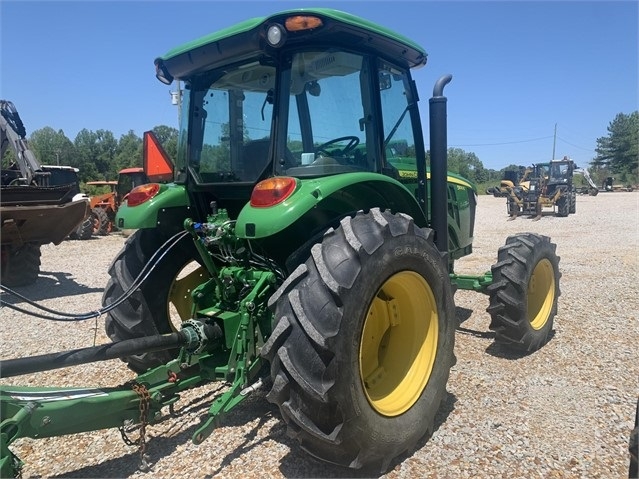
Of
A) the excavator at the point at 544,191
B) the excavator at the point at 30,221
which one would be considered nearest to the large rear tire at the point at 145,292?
the excavator at the point at 30,221

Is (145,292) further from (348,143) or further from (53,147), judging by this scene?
(53,147)

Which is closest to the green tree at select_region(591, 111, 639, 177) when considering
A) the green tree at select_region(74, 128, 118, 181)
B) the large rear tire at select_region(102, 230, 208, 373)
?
the green tree at select_region(74, 128, 118, 181)

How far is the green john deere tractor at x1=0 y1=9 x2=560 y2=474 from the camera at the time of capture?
2.42 metres

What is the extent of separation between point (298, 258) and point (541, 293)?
3.04 metres

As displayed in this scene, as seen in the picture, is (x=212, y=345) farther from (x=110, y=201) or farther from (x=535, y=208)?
(x=535, y=208)

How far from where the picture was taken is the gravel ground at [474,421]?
2.71 meters

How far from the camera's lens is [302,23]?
2.75 metres

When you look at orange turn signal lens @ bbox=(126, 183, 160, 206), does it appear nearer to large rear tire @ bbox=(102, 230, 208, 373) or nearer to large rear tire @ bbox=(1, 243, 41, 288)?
large rear tire @ bbox=(102, 230, 208, 373)

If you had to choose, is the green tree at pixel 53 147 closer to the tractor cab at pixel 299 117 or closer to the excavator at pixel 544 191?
the excavator at pixel 544 191

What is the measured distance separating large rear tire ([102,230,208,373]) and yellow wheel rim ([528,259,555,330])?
3.18 metres

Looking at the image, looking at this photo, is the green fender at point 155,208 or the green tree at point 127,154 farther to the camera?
the green tree at point 127,154

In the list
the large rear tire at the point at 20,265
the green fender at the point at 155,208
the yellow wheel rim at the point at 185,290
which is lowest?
the large rear tire at the point at 20,265

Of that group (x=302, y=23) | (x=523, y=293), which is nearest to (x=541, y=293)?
(x=523, y=293)

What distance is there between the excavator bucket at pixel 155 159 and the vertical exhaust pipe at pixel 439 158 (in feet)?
6.53
